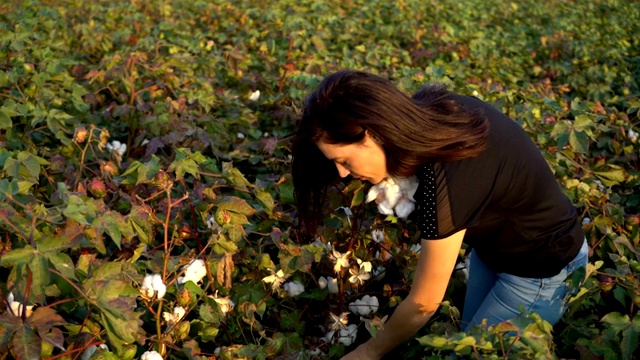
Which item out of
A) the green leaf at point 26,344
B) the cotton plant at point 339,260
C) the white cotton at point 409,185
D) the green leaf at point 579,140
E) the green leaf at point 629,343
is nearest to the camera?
the green leaf at point 26,344

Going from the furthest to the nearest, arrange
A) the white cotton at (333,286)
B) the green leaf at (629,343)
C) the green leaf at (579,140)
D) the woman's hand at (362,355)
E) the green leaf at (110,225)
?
the green leaf at (579,140)
the white cotton at (333,286)
the woman's hand at (362,355)
the green leaf at (110,225)
the green leaf at (629,343)

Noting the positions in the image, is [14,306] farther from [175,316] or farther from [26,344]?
[175,316]

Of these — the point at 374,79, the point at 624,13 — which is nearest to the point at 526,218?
the point at 374,79

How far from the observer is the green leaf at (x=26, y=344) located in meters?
1.27

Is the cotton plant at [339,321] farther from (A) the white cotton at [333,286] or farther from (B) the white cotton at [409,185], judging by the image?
(B) the white cotton at [409,185]

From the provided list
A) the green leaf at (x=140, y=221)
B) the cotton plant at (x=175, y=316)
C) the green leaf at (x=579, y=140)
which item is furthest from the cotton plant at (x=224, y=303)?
the green leaf at (x=579, y=140)

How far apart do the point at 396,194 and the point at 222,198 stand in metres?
0.49

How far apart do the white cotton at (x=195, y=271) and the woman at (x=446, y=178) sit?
334 millimetres

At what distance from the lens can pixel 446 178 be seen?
1.51 m

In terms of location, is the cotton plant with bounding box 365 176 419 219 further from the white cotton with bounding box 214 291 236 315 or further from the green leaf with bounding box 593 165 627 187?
the green leaf with bounding box 593 165 627 187

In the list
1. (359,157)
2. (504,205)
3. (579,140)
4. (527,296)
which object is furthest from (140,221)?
(579,140)

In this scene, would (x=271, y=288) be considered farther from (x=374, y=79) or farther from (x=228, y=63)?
(x=228, y=63)

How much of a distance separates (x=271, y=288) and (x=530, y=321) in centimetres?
79

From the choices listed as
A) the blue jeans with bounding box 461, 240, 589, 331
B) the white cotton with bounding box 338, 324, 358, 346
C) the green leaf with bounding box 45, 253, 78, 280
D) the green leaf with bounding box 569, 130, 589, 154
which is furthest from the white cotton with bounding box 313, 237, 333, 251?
the green leaf with bounding box 569, 130, 589, 154
